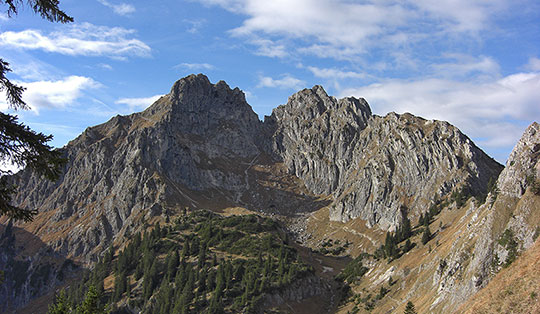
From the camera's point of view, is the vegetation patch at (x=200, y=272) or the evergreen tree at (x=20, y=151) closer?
the evergreen tree at (x=20, y=151)

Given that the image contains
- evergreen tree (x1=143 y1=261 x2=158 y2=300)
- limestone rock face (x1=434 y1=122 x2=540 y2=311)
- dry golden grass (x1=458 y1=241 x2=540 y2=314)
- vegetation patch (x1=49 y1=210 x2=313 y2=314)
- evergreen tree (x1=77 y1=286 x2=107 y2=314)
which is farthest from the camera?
evergreen tree (x1=143 y1=261 x2=158 y2=300)

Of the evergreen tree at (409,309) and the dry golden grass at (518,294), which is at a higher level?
the dry golden grass at (518,294)

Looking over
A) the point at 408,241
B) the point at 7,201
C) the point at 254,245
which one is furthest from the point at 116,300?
the point at 7,201

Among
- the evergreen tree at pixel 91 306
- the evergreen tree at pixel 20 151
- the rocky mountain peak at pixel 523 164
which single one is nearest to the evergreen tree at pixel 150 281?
the evergreen tree at pixel 91 306

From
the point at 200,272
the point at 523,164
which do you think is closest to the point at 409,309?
the point at 523,164

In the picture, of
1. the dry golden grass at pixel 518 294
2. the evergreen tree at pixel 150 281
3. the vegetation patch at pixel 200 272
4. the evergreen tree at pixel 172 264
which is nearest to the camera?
the dry golden grass at pixel 518 294

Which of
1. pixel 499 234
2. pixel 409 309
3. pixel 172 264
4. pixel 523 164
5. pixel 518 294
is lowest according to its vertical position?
pixel 409 309

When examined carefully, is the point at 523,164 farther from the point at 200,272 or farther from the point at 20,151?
the point at 200,272

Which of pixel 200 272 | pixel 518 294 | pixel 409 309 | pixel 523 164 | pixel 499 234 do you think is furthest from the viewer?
pixel 200 272

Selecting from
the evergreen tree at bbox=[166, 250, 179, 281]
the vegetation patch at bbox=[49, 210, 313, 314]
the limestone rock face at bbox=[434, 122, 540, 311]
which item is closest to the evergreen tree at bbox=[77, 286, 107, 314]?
the limestone rock face at bbox=[434, 122, 540, 311]

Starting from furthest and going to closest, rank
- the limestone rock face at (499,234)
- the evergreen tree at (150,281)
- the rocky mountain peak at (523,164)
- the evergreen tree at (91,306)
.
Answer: the evergreen tree at (150,281) < the rocky mountain peak at (523,164) < the limestone rock face at (499,234) < the evergreen tree at (91,306)

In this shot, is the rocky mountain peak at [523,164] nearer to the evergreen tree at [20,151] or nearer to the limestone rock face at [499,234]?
the limestone rock face at [499,234]

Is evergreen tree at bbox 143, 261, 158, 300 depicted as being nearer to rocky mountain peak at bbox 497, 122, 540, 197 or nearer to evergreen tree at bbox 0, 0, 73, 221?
rocky mountain peak at bbox 497, 122, 540, 197

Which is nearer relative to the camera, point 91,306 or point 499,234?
point 91,306
